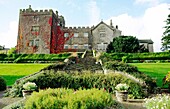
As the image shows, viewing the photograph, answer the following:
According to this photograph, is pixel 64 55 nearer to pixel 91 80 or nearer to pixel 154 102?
pixel 91 80

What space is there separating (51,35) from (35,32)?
3.63m

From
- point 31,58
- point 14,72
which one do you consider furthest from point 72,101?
point 31,58

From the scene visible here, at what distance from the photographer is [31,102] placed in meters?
6.70

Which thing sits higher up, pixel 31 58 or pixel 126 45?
pixel 126 45

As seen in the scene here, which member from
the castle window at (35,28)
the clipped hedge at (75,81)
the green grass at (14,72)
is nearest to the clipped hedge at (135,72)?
the clipped hedge at (75,81)

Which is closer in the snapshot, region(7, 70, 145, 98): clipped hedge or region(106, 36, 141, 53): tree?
region(7, 70, 145, 98): clipped hedge

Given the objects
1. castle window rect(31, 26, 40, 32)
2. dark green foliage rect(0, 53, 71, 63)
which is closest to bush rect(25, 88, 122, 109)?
dark green foliage rect(0, 53, 71, 63)

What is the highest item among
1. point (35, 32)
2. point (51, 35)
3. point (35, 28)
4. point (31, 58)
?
point (35, 28)

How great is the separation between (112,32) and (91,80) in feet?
138

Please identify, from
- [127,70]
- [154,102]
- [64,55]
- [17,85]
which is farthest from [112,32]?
[154,102]

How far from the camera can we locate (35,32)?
50.0 meters

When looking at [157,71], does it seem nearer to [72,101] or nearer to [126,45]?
[72,101]

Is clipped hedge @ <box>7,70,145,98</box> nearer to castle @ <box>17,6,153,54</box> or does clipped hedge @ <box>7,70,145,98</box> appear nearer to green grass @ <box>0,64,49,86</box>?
green grass @ <box>0,64,49,86</box>

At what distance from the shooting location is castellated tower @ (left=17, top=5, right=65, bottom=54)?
49.4 meters
